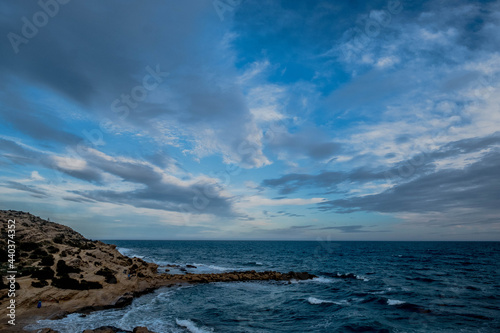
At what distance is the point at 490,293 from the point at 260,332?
114 ft

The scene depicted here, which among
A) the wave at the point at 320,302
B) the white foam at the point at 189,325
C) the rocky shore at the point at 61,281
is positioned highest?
the rocky shore at the point at 61,281

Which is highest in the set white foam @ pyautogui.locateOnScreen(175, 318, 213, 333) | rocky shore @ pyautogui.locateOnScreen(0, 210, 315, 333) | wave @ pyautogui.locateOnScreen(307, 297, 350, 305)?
rocky shore @ pyautogui.locateOnScreen(0, 210, 315, 333)

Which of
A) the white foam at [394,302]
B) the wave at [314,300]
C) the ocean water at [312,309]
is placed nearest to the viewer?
the ocean water at [312,309]

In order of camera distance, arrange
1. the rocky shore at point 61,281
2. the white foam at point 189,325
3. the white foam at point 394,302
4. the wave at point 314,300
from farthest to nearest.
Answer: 1. the wave at point 314,300
2. the white foam at point 394,302
3. the white foam at point 189,325
4. the rocky shore at point 61,281

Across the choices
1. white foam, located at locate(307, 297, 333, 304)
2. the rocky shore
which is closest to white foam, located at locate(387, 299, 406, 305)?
white foam, located at locate(307, 297, 333, 304)

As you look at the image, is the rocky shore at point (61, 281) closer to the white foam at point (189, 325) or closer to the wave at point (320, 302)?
the white foam at point (189, 325)

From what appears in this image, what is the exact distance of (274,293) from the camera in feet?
123

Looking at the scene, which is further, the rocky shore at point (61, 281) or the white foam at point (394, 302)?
the white foam at point (394, 302)

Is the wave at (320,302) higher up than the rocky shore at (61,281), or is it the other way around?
the rocky shore at (61,281)

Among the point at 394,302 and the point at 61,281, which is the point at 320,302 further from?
the point at 61,281

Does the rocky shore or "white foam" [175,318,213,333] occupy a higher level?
the rocky shore

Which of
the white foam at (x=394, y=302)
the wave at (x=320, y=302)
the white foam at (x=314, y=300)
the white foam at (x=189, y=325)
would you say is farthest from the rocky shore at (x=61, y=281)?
the white foam at (x=394, y=302)

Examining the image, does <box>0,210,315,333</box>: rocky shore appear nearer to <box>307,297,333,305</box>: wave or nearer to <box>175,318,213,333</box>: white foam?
<box>175,318,213,333</box>: white foam

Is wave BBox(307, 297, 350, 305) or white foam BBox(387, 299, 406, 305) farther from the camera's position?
wave BBox(307, 297, 350, 305)
